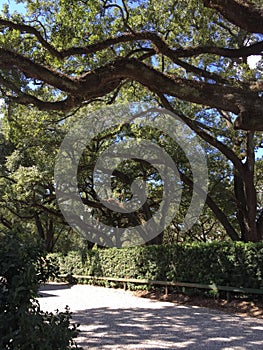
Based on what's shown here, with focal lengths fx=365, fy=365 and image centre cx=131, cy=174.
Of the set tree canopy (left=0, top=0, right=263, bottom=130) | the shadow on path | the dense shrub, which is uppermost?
tree canopy (left=0, top=0, right=263, bottom=130)

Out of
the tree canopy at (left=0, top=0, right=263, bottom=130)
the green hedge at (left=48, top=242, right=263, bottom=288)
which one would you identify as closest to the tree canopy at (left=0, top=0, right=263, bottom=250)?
the tree canopy at (left=0, top=0, right=263, bottom=130)

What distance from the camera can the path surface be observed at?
562 centimetres

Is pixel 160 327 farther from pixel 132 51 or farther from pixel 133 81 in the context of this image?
pixel 133 81

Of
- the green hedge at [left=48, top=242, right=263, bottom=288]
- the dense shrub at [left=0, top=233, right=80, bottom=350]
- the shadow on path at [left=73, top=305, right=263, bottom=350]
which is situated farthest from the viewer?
the green hedge at [left=48, top=242, right=263, bottom=288]

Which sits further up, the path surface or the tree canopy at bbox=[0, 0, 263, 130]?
the tree canopy at bbox=[0, 0, 263, 130]

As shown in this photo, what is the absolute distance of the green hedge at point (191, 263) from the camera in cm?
962

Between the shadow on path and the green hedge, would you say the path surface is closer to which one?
the shadow on path

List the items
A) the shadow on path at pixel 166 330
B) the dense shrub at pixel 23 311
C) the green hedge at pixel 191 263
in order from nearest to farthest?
the dense shrub at pixel 23 311 → the shadow on path at pixel 166 330 → the green hedge at pixel 191 263

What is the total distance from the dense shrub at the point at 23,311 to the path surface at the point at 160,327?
1.38m

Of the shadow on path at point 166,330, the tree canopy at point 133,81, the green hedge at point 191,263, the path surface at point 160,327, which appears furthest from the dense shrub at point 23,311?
the green hedge at point 191,263

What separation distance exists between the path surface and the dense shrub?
4.52 ft

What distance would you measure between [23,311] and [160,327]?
474 centimetres

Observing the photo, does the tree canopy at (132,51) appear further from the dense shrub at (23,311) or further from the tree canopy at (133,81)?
the dense shrub at (23,311)

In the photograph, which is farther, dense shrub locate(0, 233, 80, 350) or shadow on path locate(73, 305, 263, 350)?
shadow on path locate(73, 305, 263, 350)
